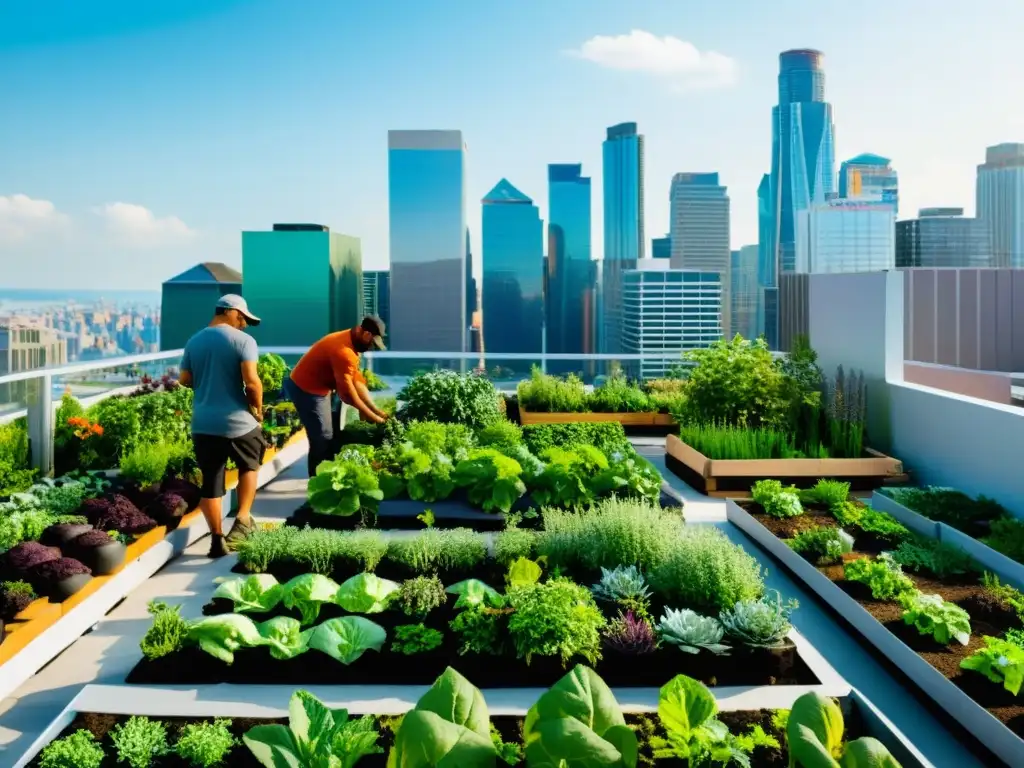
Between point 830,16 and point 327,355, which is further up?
point 830,16

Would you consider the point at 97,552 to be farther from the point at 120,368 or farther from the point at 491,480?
the point at 120,368

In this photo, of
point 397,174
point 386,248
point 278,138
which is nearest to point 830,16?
point 386,248

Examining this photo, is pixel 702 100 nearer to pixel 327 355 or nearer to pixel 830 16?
pixel 830 16

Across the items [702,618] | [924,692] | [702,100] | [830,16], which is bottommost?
[924,692]

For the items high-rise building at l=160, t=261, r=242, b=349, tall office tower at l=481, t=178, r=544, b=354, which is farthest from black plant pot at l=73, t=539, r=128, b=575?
tall office tower at l=481, t=178, r=544, b=354

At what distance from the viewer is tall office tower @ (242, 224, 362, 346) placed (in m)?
33.7

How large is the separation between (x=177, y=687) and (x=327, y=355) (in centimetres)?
335

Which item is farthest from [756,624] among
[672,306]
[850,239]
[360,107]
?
→ [850,239]

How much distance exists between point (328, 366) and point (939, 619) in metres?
4.14

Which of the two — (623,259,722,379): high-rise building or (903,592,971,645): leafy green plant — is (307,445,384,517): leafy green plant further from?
(623,259,722,379): high-rise building

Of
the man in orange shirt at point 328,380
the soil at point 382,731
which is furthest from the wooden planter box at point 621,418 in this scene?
the soil at point 382,731

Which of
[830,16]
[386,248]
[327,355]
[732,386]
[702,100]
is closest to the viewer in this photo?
[327,355]

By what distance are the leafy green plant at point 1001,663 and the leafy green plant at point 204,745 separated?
7.72ft

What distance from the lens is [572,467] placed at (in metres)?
5.47
